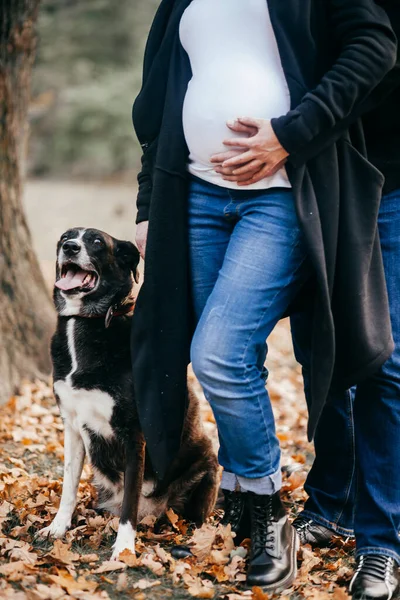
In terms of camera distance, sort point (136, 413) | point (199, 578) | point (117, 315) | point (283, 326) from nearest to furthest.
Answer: point (199, 578), point (136, 413), point (117, 315), point (283, 326)

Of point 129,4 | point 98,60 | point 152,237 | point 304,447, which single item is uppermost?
point 129,4

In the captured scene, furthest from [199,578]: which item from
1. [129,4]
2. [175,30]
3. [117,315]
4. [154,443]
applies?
[129,4]

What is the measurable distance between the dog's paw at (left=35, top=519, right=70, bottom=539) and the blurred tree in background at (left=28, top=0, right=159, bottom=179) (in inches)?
554

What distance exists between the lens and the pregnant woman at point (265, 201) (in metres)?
2.47

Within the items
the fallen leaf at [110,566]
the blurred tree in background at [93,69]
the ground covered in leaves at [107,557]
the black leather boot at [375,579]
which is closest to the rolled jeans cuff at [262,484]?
the ground covered in leaves at [107,557]

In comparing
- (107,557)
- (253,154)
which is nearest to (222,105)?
(253,154)

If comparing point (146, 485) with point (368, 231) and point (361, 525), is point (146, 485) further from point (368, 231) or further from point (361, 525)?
point (368, 231)

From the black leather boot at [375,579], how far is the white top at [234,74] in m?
1.45

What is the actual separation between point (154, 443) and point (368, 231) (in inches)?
46.4

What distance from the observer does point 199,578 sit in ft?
9.12

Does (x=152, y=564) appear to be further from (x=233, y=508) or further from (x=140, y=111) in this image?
(x=140, y=111)

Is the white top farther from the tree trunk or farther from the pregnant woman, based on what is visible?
the tree trunk

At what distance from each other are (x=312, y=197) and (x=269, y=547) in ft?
4.23

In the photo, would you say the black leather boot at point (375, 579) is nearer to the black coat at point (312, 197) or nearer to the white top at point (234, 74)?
the black coat at point (312, 197)
